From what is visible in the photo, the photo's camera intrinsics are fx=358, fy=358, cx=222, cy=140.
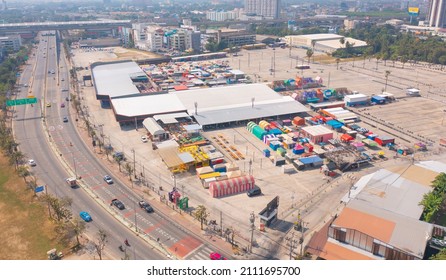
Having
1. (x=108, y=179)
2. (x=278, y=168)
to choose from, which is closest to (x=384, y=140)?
(x=278, y=168)

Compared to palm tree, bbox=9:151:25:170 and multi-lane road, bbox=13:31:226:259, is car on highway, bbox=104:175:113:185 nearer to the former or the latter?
multi-lane road, bbox=13:31:226:259

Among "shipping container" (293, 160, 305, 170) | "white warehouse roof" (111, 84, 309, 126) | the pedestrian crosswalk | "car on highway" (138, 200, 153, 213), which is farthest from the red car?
"white warehouse roof" (111, 84, 309, 126)

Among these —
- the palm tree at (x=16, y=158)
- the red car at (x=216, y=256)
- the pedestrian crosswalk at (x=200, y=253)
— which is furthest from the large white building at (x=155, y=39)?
the red car at (x=216, y=256)

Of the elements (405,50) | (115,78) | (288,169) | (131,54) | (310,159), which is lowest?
(288,169)

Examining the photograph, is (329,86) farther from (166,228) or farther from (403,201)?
(166,228)

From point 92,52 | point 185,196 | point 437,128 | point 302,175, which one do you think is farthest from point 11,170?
point 92,52

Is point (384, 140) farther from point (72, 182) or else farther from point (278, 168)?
point (72, 182)

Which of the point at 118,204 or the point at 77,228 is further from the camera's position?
the point at 118,204
